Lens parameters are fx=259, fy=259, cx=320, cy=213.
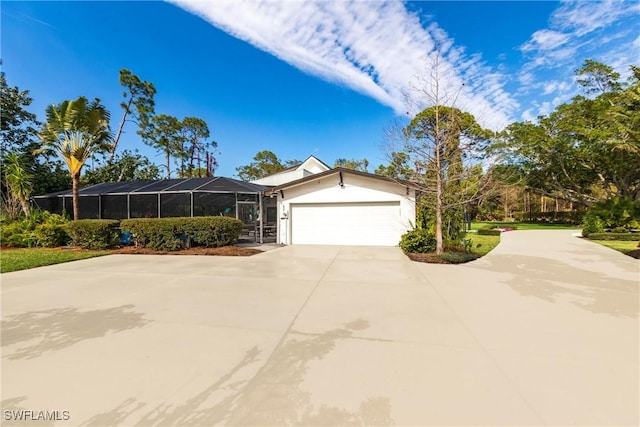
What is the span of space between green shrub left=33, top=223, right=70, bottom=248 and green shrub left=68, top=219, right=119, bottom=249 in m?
1.31

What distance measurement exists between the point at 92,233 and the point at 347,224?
10794mm

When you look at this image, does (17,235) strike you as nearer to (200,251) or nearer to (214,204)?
(214,204)

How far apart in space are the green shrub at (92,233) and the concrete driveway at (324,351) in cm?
524

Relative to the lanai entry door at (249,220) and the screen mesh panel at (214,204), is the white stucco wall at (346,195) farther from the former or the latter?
the lanai entry door at (249,220)

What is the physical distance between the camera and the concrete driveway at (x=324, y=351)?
201cm

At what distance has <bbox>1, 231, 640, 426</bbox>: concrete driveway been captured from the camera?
2008mm

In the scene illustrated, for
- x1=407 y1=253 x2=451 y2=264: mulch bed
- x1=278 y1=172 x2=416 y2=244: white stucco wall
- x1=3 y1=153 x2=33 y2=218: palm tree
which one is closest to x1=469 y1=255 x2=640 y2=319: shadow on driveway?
x1=407 y1=253 x2=451 y2=264: mulch bed

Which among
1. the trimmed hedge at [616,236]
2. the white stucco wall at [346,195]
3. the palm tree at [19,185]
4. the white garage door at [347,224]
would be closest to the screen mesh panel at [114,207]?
the palm tree at [19,185]

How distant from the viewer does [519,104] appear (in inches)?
482

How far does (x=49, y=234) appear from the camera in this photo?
1154 cm

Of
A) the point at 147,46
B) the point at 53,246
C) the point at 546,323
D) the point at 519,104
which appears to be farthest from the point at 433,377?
the point at 147,46

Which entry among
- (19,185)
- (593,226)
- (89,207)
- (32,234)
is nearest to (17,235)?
(32,234)

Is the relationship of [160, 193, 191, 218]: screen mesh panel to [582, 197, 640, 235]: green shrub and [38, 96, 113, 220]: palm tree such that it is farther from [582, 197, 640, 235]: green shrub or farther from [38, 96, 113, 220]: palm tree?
[582, 197, 640, 235]: green shrub

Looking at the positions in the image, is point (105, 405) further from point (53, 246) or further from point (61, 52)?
point (61, 52)
